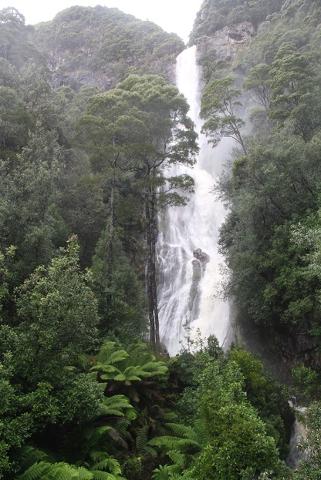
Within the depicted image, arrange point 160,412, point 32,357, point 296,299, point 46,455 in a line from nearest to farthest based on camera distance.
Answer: point 46,455 → point 32,357 → point 160,412 → point 296,299

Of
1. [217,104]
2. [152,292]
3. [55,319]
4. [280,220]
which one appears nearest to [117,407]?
[55,319]

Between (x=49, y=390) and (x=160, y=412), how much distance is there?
14.8 feet

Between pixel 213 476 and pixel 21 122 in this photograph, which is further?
pixel 21 122

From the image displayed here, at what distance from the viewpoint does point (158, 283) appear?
3033cm

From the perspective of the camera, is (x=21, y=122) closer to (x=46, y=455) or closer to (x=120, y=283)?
(x=120, y=283)

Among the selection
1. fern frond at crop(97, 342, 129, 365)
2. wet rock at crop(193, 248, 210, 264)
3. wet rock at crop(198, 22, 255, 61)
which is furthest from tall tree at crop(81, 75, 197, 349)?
wet rock at crop(198, 22, 255, 61)

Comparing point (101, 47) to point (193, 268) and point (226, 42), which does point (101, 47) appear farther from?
point (193, 268)

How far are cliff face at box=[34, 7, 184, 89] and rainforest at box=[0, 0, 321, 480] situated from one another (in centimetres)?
1641

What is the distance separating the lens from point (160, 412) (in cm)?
1245

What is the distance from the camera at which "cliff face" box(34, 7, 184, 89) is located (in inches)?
2330

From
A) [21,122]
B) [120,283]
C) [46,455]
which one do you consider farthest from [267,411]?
[21,122]

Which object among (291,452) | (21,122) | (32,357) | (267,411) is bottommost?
(291,452)

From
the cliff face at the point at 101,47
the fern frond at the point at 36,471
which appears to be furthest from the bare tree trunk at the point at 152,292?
the cliff face at the point at 101,47

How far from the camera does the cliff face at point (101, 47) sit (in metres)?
59.2
